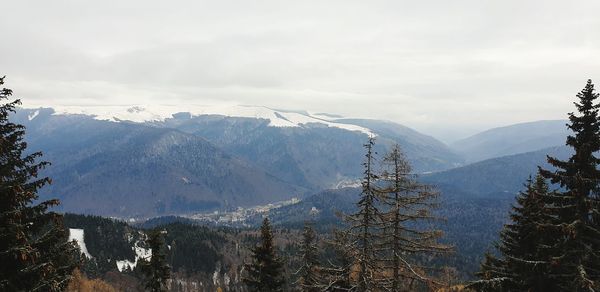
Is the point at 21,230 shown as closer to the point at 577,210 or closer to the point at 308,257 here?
the point at 577,210

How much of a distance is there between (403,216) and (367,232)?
211cm

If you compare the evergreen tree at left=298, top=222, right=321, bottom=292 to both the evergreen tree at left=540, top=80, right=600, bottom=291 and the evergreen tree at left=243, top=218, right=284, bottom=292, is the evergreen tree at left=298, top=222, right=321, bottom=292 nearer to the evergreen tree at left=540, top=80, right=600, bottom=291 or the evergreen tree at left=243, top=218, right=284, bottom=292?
the evergreen tree at left=243, top=218, right=284, bottom=292

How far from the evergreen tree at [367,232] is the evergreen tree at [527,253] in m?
6.71

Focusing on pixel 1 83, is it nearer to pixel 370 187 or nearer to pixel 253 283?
pixel 370 187

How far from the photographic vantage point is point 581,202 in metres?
20.9

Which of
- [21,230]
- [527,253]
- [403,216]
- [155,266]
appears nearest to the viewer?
[21,230]

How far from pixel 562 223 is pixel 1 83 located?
83.4 feet

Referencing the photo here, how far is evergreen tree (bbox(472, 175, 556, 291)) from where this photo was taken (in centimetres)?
2398

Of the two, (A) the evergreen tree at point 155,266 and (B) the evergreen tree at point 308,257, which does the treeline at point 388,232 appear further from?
(A) the evergreen tree at point 155,266

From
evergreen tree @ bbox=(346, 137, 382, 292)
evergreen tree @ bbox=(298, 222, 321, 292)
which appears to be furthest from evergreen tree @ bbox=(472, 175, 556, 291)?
evergreen tree @ bbox=(298, 222, 321, 292)

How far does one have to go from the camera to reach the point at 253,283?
37375 millimetres

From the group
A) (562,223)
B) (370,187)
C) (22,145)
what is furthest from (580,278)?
(22,145)

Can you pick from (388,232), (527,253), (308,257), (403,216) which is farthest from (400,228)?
(308,257)

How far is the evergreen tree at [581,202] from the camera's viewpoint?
816 inches
